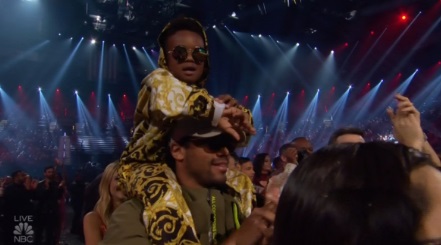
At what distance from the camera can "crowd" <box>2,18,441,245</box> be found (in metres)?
0.85

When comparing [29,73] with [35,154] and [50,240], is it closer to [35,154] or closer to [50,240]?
[35,154]

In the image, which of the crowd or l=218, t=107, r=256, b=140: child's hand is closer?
the crowd

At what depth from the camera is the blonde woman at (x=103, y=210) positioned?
329 centimetres

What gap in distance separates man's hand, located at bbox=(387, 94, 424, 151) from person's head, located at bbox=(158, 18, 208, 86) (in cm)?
94

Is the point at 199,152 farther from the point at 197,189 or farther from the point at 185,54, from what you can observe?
the point at 185,54

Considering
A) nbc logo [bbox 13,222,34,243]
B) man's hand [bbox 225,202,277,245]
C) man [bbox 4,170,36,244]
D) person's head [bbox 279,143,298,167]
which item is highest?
man's hand [bbox 225,202,277,245]

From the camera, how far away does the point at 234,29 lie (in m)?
20.3

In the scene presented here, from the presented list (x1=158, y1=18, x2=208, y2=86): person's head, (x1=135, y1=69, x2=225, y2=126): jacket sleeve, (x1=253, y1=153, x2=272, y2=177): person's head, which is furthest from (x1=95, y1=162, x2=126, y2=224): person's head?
(x1=253, y1=153, x2=272, y2=177): person's head

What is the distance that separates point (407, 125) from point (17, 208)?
7.09 meters

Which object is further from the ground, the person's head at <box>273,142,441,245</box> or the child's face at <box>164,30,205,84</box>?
the child's face at <box>164,30,205,84</box>

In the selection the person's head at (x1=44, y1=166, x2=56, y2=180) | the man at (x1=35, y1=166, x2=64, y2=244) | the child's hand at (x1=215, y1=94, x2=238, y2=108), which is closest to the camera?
the child's hand at (x1=215, y1=94, x2=238, y2=108)

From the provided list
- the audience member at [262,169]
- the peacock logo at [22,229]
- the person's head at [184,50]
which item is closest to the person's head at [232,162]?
the person's head at [184,50]

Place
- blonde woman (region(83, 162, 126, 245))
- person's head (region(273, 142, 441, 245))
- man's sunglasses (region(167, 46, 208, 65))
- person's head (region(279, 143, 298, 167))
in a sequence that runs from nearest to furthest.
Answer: person's head (region(273, 142, 441, 245))
man's sunglasses (region(167, 46, 208, 65))
blonde woman (region(83, 162, 126, 245))
person's head (region(279, 143, 298, 167))

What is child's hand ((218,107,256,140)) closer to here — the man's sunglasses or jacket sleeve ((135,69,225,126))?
jacket sleeve ((135,69,225,126))
